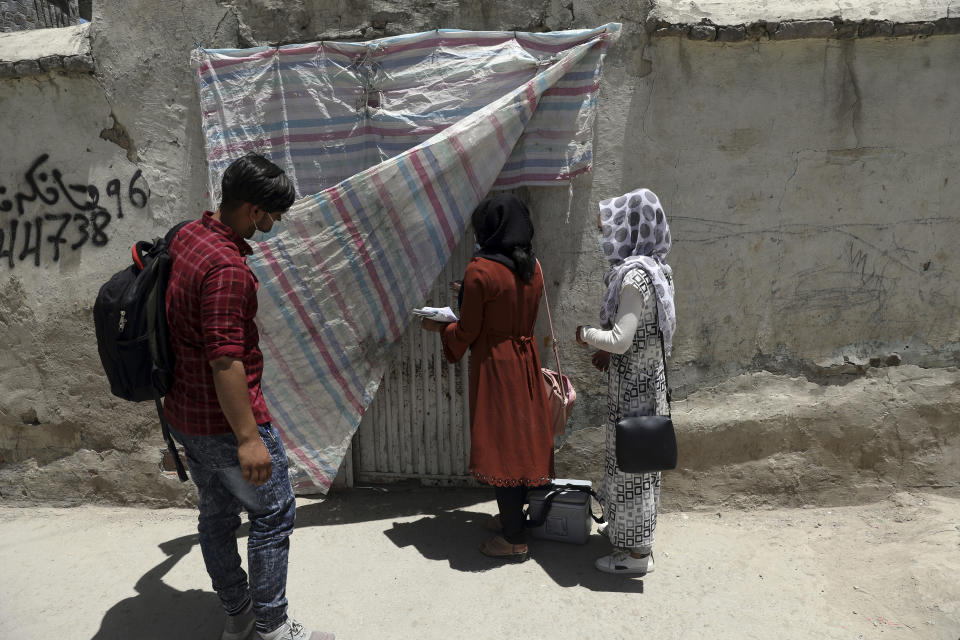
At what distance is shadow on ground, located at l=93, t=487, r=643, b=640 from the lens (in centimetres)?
281

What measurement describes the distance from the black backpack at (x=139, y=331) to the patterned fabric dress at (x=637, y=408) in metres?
1.84

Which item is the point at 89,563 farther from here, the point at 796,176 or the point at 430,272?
the point at 796,176

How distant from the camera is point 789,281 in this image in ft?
11.7

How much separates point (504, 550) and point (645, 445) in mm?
902

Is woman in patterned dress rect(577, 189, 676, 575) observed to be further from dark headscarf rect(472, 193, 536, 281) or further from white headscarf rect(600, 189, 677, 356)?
dark headscarf rect(472, 193, 536, 281)

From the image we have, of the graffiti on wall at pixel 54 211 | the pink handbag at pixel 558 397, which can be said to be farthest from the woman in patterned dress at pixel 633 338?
the graffiti on wall at pixel 54 211

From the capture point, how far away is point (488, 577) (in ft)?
10.1

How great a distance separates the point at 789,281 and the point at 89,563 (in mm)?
3857

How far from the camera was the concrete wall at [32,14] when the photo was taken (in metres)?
5.29

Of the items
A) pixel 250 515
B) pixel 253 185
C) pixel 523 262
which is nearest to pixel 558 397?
pixel 523 262

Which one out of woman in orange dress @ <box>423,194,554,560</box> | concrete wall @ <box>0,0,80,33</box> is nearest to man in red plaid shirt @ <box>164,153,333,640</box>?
woman in orange dress @ <box>423,194,554,560</box>

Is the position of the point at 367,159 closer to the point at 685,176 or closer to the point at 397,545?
the point at 685,176

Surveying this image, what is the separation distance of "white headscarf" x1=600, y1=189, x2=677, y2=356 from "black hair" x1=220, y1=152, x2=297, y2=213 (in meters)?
1.39

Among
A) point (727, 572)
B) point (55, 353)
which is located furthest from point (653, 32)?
point (55, 353)
